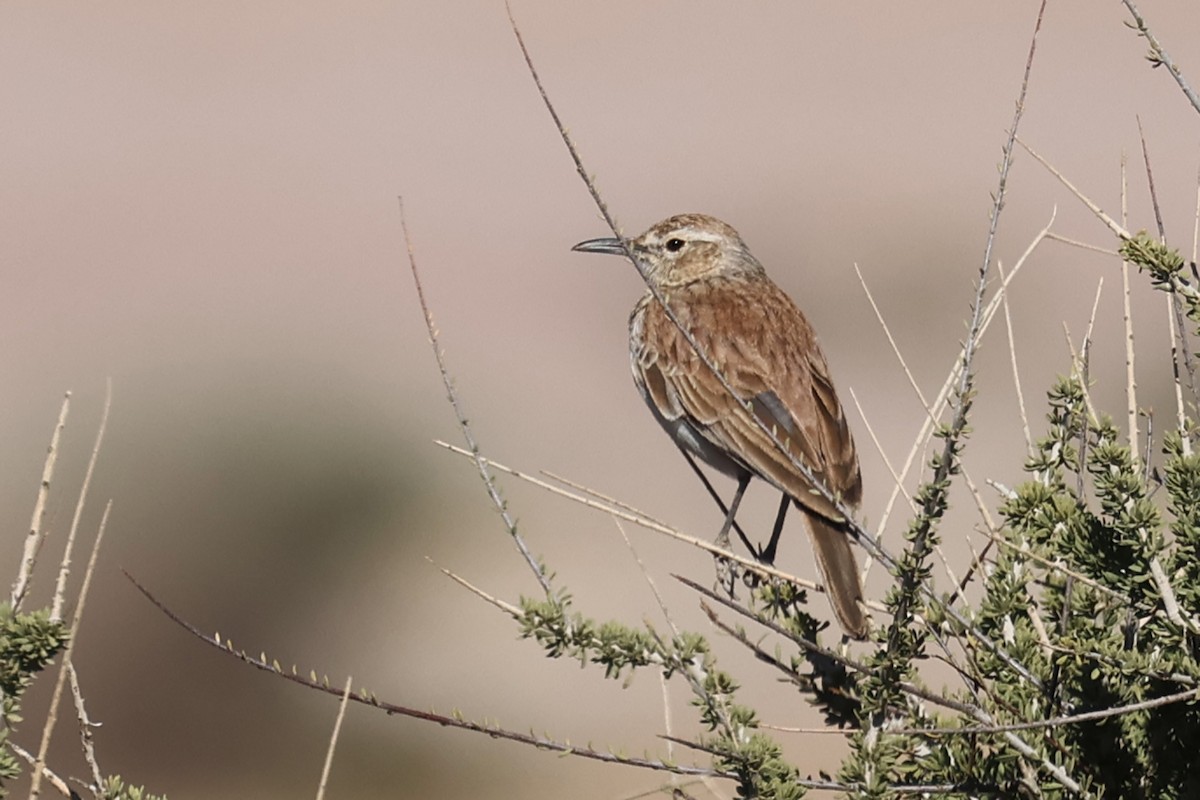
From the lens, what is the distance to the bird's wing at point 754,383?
18.8 ft

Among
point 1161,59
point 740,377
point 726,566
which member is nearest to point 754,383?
point 740,377

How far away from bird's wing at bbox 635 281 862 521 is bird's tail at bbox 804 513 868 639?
18 cm

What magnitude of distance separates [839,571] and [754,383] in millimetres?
1374

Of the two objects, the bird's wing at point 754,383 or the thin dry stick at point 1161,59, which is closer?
the thin dry stick at point 1161,59

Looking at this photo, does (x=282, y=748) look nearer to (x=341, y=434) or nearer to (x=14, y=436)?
(x=341, y=434)

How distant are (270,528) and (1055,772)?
1185 centimetres

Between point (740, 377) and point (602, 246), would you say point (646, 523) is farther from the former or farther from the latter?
point (602, 246)

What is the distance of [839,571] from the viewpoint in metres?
4.84

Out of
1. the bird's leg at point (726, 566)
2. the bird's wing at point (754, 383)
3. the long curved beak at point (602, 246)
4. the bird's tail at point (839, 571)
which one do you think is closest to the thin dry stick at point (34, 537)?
the bird's tail at point (839, 571)

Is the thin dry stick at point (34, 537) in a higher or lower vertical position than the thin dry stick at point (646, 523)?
lower

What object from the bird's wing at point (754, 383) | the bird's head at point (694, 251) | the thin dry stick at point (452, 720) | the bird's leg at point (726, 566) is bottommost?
the thin dry stick at point (452, 720)

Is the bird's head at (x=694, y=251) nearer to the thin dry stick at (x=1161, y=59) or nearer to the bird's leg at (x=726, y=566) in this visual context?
the bird's leg at (x=726, y=566)

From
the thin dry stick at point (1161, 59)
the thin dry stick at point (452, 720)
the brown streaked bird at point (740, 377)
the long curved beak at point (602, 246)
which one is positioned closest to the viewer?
the thin dry stick at point (452, 720)

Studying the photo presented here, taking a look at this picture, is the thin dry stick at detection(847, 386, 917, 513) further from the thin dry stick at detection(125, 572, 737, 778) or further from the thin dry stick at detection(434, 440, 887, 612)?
the thin dry stick at detection(125, 572, 737, 778)
